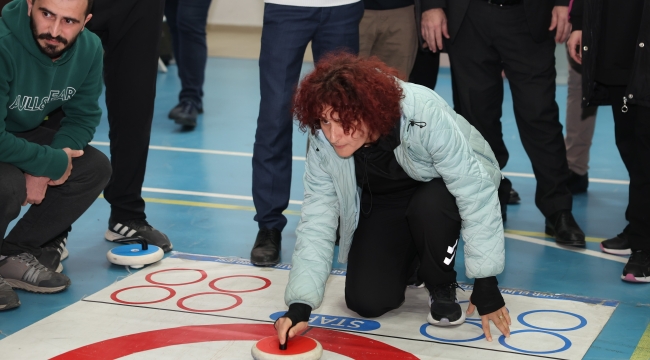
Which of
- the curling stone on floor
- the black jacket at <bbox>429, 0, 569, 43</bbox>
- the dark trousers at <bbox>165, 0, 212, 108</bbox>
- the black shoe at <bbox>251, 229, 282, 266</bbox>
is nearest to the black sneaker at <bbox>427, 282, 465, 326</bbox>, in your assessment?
the black shoe at <bbox>251, 229, 282, 266</bbox>

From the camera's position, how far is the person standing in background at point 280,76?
135 inches

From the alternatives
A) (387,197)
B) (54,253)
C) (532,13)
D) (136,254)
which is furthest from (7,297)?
(532,13)

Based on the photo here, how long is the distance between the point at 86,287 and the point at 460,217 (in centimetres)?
145

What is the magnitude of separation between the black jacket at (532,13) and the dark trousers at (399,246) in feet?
3.51

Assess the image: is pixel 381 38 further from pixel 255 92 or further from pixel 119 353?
pixel 255 92

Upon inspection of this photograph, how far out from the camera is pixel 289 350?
2.46 metres

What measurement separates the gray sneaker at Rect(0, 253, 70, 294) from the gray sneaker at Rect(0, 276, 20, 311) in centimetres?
13

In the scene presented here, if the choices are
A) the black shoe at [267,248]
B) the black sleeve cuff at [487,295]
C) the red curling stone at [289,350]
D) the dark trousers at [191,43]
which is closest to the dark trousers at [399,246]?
the black sleeve cuff at [487,295]

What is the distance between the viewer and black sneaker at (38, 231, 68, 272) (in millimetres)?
3287

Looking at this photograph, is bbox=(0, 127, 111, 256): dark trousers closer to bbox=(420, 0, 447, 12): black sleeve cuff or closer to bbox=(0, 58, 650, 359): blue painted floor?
bbox=(0, 58, 650, 359): blue painted floor

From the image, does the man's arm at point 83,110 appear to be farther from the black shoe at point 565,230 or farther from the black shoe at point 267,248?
the black shoe at point 565,230

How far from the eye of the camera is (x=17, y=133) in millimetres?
3199

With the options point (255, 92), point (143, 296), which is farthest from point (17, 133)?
point (255, 92)

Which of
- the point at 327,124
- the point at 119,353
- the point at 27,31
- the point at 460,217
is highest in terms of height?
the point at 27,31
